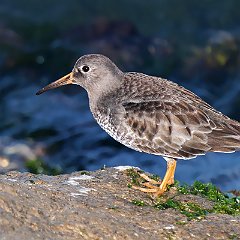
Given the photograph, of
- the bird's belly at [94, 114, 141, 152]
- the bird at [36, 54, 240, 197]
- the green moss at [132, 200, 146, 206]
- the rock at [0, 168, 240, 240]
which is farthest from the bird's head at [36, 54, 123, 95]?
the green moss at [132, 200, 146, 206]

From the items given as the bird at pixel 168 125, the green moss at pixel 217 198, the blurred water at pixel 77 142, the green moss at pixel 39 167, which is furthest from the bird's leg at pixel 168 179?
the green moss at pixel 39 167

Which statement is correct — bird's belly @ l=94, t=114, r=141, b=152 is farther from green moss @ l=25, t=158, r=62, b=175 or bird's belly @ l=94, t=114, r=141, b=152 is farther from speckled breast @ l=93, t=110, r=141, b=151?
green moss @ l=25, t=158, r=62, b=175

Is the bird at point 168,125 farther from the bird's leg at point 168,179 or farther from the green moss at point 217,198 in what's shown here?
the green moss at point 217,198

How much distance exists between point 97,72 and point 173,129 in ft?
4.91

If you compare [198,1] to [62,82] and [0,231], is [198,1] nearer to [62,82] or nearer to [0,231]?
[62,82]

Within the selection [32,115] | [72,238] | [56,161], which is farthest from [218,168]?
[72,238]

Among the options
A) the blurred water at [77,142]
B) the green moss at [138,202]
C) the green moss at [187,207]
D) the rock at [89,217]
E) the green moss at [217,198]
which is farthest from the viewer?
the blurred water at [77,142]

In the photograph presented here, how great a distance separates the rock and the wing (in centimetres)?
95

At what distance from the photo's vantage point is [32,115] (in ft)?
45.8

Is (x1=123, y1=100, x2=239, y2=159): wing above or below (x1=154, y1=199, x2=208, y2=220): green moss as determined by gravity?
above

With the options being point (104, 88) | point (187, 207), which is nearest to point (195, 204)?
point (187, 207)

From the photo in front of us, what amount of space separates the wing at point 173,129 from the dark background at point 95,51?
3966 millimetres

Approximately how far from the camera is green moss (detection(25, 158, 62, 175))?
12.1 meters

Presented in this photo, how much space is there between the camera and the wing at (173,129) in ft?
25.9
